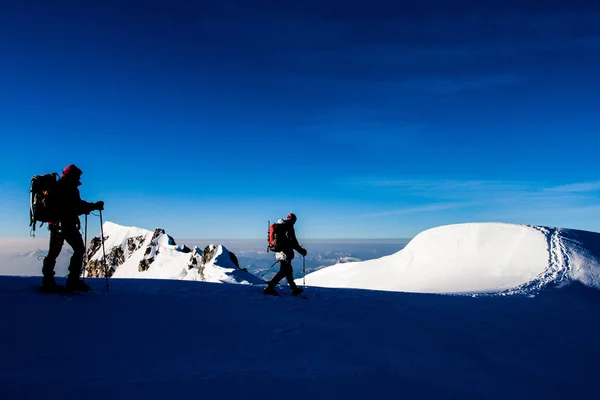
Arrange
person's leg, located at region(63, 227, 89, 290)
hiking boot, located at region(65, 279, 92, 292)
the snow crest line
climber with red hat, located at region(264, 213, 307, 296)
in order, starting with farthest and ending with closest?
the snow crest line, climber with red hat, located at region(264, 213, 307, 296), hiking boot, located at region(65, 279, 92, 292), person's leg, located at region(63, 227, 89, 290)

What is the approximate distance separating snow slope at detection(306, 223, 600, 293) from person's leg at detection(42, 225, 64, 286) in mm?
18883

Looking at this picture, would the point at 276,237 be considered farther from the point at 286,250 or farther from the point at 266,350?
the point at 266,350

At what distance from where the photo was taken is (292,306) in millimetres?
8945

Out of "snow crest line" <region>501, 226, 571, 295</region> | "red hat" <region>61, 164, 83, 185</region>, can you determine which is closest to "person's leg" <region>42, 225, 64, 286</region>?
"red hat" <region>61, 164, 83, 185</region>

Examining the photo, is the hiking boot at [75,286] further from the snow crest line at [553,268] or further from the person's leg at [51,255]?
the snow crest line at [553,268]

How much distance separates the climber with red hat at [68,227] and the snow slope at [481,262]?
18.5 meters

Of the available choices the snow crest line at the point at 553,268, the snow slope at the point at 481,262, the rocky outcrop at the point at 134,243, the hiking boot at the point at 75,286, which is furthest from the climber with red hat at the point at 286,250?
the rocky outcrop at the point at 134,243

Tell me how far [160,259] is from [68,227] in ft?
191

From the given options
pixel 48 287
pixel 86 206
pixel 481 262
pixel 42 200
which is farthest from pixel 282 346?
pixel 481 262

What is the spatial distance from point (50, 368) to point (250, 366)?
260 cm

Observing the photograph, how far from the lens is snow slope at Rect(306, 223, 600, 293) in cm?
2231

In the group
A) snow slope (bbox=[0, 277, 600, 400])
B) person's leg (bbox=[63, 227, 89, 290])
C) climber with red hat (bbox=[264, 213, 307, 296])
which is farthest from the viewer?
climber with red hat (bbox=[264, 213, 307, 296])

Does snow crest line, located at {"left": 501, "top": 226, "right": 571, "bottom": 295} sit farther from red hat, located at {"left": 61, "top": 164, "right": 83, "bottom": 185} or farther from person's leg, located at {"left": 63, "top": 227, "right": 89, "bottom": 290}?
red hat, located at {"left": 61, "top": 164, "right": 83, "bottom": 185}

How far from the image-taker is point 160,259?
6188 cm
